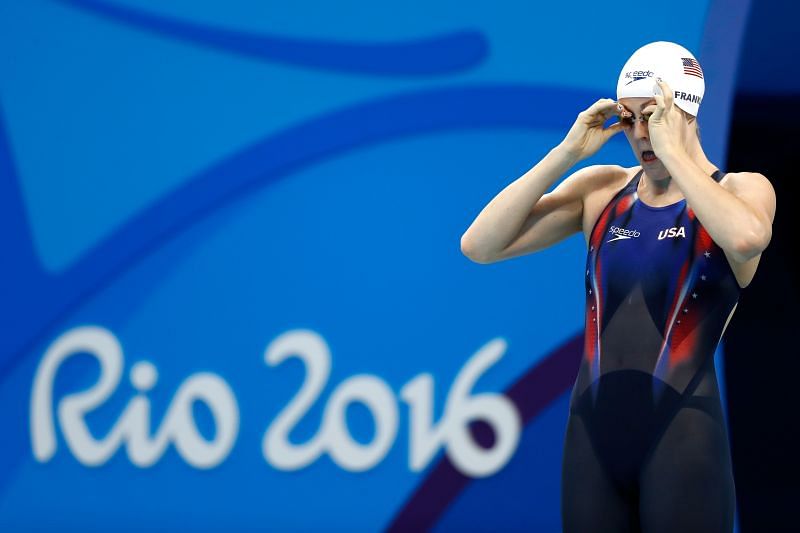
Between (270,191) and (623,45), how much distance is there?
5.07 feet

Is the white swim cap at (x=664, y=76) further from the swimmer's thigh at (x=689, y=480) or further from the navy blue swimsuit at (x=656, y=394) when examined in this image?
the swimmer's thigh at (x=689, y=480)

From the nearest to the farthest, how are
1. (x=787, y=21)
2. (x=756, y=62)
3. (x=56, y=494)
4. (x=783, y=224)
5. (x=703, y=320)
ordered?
(x=703, y=320) < (x=56, y=494) < (x=787, y=21) < (x=756, y=62) < (x=783, y=224)

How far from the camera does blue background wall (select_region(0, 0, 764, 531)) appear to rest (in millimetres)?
4566

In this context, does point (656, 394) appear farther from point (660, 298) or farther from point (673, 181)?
point (673, 181)

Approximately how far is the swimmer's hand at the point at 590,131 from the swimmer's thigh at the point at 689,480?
65 cm

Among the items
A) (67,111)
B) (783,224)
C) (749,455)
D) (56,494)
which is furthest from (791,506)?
(67,111)

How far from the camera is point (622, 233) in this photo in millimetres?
2695

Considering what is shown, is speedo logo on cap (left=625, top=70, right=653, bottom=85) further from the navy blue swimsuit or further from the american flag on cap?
the navy blue swimsuit

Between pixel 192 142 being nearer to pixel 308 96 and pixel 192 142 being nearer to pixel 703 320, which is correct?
pixel 308 96

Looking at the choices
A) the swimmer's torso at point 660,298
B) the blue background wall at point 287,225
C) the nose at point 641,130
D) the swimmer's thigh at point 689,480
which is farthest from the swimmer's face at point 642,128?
the blue background wall at point 287,225

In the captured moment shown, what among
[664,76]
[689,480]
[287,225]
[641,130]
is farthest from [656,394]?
[287,225]

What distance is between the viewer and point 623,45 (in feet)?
15.2

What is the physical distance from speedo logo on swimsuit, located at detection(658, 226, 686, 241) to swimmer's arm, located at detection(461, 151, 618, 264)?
0.87 ft

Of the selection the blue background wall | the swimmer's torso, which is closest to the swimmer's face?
the swimmer's torso
